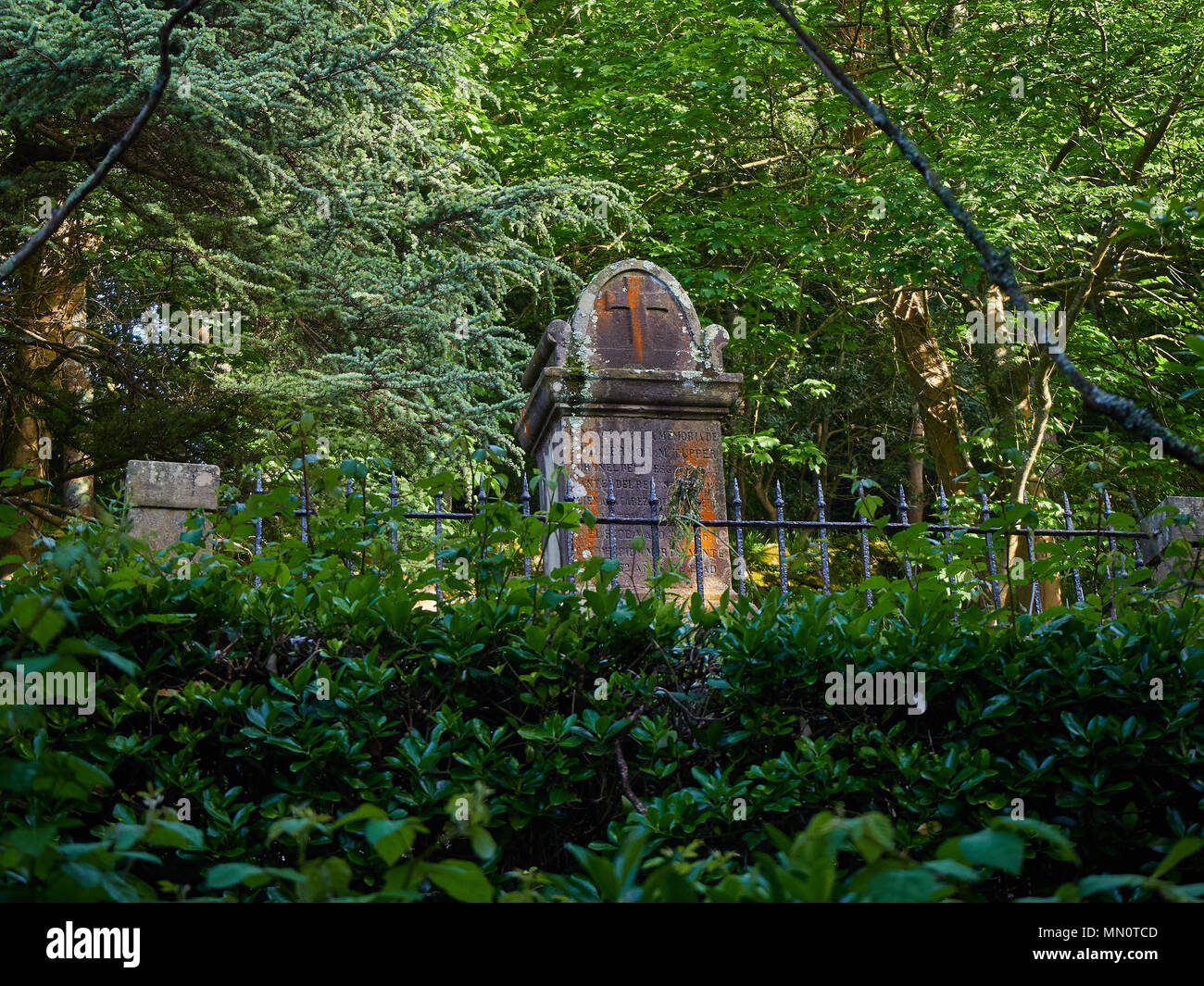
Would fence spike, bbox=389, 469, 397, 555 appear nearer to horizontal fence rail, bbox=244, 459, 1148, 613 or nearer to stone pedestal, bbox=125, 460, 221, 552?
horizontal fence rail, bbox=244, 459, 1148, 613

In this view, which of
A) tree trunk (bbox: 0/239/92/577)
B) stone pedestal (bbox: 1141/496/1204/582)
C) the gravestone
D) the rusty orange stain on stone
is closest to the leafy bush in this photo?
stone pedestal (bbox: 1141/496/1204/582)

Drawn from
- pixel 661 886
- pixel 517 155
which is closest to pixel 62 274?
pixel 517 155

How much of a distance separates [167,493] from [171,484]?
47 millimetres

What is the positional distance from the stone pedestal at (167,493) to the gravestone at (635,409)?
2.17 meters

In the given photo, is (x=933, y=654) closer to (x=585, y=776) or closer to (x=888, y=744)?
(x=888, y=744)

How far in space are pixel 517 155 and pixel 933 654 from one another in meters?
13.2

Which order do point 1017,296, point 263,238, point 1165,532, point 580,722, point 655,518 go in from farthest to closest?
point 263,238, point 1165,532, point 655,518, point 580,722, point 1017,296

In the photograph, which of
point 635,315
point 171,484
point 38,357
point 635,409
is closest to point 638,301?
point 635,315

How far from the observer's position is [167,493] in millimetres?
5270

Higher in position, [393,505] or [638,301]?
[638,301]

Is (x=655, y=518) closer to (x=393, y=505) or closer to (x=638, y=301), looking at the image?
(x=393, y=505)

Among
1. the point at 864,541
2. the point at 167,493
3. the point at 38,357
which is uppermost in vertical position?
the point at 38,357

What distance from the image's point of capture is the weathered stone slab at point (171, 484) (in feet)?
17.0
